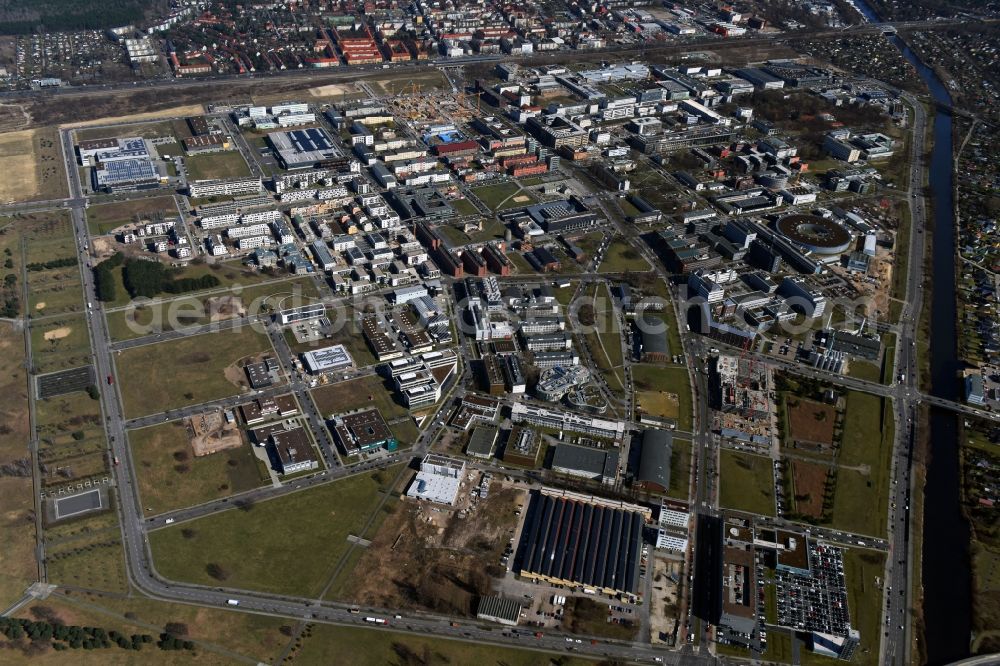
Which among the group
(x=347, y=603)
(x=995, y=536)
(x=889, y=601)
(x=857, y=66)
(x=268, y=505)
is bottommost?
(x=347, y=603)

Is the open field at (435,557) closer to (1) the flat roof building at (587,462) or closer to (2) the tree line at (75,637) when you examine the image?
(1) the flat roof building at (587,462)

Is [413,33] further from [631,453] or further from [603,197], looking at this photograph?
[631,453]

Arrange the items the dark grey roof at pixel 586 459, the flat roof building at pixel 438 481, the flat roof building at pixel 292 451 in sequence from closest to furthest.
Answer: the flat roof building at pixel 438 481, the flat roof building at pixel 292 451, the dark grey roof at pixel 586 459

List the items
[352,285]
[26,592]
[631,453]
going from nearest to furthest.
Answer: [26,592] < [631,453] < [352,285]

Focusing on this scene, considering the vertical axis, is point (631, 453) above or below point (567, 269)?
below

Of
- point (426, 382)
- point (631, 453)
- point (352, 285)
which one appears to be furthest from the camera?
point (352, 285)

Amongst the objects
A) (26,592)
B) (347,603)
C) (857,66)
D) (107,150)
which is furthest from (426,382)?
(857,66)

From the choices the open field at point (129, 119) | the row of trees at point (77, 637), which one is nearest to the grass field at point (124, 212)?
the open field at point (129, 119)

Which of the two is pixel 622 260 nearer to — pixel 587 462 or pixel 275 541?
pixel 587 462
